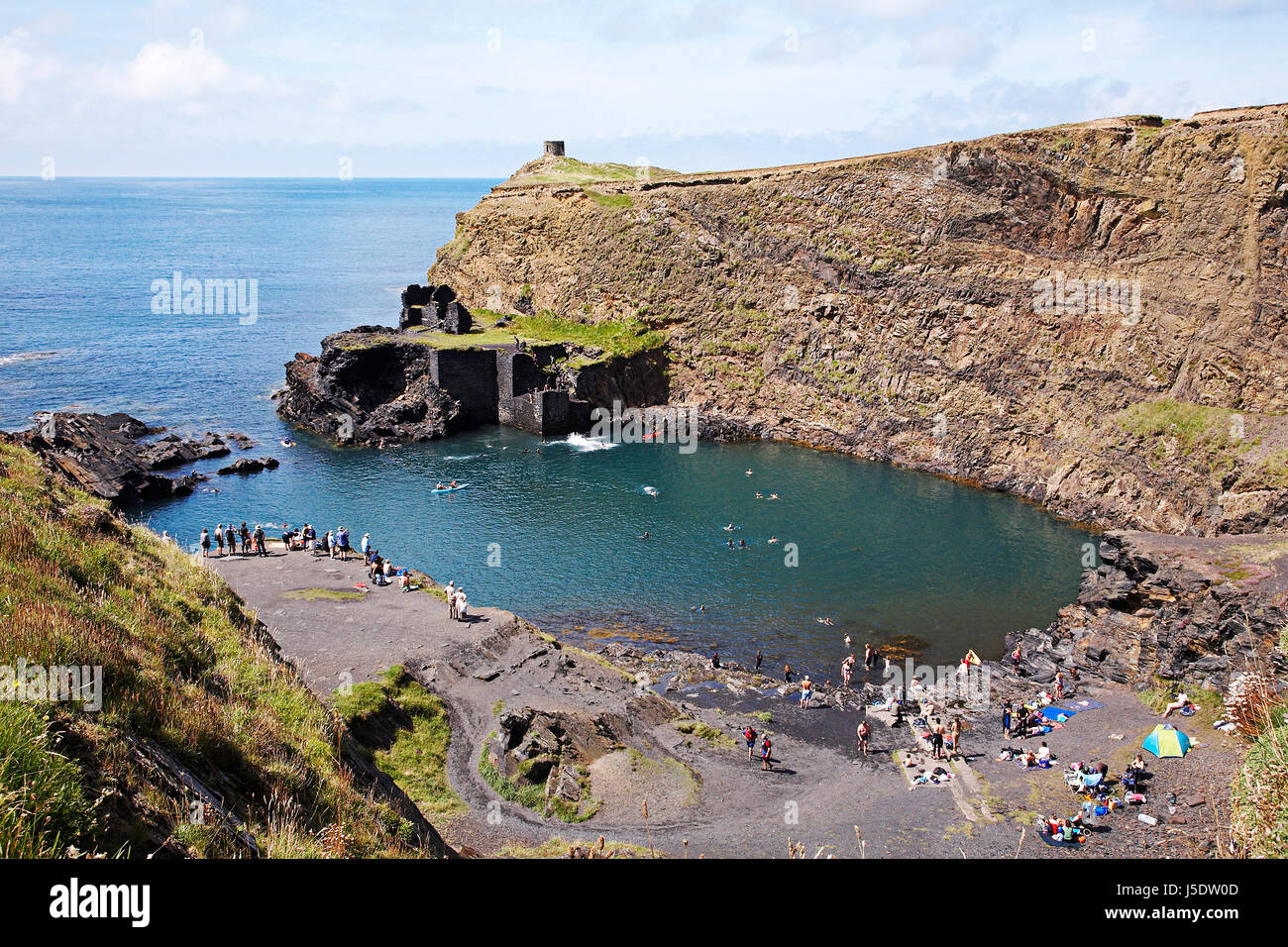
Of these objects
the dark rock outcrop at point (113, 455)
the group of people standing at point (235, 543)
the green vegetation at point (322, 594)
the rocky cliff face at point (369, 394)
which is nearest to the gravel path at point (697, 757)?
the green vegetation at point (322, 594)

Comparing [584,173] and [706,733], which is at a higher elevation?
[584,173]

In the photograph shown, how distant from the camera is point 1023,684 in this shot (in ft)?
116

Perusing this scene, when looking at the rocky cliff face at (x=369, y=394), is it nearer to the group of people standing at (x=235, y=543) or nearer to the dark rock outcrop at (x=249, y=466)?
the dark rock outcrop at (x=249, y=466)

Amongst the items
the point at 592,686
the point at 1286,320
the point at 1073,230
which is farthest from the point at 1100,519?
the point at 592,686

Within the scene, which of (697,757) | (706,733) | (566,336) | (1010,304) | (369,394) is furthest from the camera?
(566,336)

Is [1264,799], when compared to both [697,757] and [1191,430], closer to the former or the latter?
[697,757]

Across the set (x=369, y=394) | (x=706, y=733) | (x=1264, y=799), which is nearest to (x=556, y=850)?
(x=706, y=733)

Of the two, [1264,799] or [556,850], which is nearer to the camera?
[1264,799]

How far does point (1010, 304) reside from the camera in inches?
2515

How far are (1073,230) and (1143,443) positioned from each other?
1706 centimetres

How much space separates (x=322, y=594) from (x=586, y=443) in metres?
37.6

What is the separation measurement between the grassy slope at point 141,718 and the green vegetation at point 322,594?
1782cm
